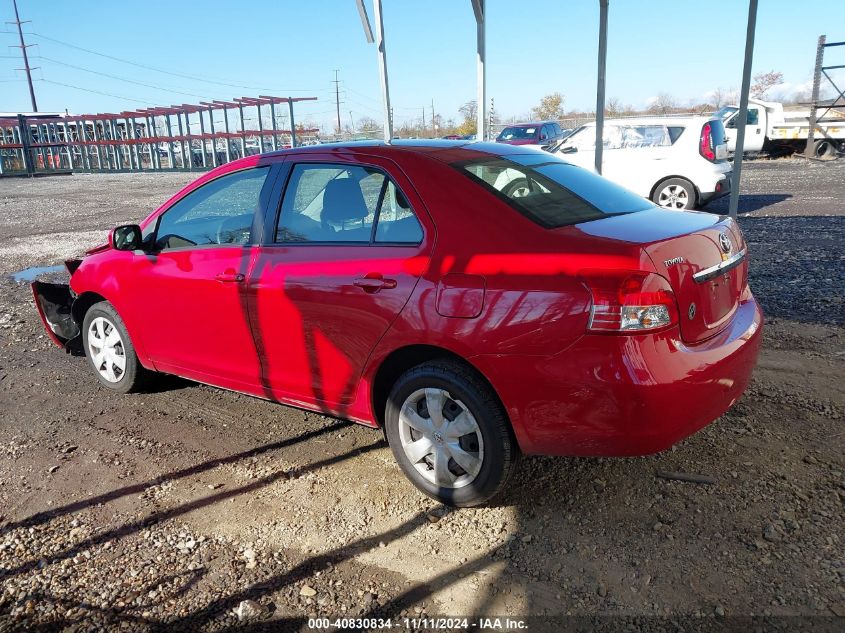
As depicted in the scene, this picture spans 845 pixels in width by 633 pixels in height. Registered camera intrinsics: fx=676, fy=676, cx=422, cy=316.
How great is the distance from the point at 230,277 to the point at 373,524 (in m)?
1.61

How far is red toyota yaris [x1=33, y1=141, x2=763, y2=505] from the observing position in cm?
269

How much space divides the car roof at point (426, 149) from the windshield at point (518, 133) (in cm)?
2019

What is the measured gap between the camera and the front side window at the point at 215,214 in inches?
155

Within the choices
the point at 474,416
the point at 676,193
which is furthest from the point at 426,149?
the point at 676,193

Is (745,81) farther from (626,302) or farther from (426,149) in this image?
(626,302)

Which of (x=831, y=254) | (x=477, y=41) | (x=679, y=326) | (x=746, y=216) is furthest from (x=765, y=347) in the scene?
(x=746, y=216)

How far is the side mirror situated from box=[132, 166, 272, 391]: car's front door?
0.26ft

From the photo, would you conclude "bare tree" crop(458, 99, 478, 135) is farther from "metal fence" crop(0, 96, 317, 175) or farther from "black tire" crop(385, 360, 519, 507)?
"black tire" crop(385, 360, 519, 507)

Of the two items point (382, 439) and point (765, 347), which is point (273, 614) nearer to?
point (382, 439)

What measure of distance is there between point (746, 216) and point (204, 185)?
10.6 m

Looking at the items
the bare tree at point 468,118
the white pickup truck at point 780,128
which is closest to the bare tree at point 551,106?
the bare tree at point 468,118

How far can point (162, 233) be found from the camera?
4367 millimetres

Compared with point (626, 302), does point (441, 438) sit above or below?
below

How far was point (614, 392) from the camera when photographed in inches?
104
